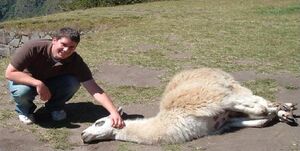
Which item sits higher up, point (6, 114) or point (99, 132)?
point (99, 132)

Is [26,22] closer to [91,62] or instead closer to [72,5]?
[91,62]

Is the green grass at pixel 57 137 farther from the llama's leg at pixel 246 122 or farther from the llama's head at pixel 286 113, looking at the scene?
the llama's head at pixel 286 113

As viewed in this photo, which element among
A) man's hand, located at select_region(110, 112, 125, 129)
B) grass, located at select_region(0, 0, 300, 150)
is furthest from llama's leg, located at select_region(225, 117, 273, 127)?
man's hand, located at select_region(110, 112, 125, 129)

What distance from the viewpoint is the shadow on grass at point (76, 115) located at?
675cm

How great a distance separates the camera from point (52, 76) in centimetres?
655

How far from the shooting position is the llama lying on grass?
228 inches

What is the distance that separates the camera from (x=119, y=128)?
5.94m

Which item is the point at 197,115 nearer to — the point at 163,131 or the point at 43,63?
the point at 163,131

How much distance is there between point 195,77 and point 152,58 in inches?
173

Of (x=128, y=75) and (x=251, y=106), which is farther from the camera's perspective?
(x=128, y=75)

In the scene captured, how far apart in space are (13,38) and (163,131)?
42.5 feet

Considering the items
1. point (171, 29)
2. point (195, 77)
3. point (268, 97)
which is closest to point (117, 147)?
point (195, 77)

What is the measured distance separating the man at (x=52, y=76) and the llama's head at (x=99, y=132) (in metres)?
0.08

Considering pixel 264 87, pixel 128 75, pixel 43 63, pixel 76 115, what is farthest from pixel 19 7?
pixel 43 63
